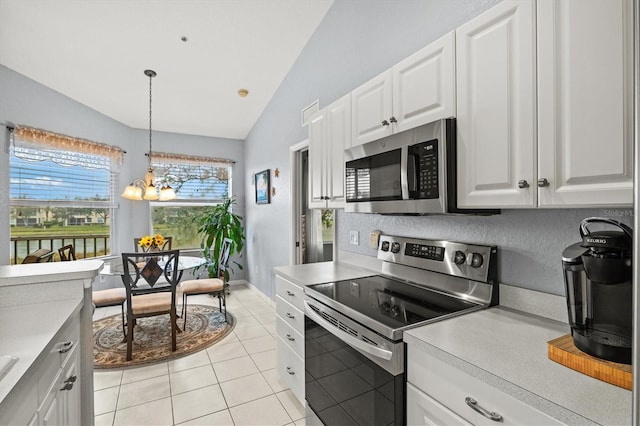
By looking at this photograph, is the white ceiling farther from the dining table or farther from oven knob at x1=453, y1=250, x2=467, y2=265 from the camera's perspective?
oven knob at x1=453, y1=250, x2=467, y2=265

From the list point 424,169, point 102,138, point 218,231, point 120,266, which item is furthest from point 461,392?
point 102,138

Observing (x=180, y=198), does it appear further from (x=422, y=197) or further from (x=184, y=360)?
(x=422, y=197)

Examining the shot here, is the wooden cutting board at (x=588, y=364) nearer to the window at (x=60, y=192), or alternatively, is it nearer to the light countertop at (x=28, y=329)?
the light countertop at (x=28, y=329)

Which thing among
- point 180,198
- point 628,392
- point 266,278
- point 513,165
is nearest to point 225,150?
point 180,198

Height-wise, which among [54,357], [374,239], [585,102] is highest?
[585,102]

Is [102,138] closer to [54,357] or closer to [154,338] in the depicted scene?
[154,338]

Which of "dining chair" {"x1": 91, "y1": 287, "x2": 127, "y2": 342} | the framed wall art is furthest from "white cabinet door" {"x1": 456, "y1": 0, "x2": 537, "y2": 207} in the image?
"dining chair" {"x1": 91, "y1": 287, "x2": 127, "y2": 342}

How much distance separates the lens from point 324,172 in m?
2.43

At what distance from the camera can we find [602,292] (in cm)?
93

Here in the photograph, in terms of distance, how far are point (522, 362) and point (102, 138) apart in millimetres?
5231

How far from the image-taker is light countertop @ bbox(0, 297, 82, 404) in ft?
2.90

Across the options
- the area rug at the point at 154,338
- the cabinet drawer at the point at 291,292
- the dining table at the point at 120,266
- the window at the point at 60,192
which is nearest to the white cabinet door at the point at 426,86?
the cabinet drawer at the point at 291,292

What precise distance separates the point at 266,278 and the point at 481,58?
13.0 ft

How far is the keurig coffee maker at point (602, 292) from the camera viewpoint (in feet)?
2.82
